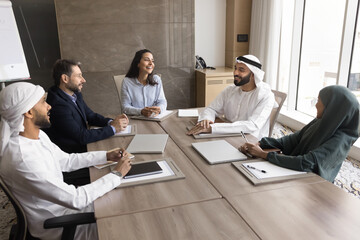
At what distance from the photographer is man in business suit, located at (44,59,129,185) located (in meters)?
2.35

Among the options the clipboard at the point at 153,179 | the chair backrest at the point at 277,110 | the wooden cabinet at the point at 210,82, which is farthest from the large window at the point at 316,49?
the clipboard at the point at 153,179

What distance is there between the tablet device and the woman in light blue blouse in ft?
5.01

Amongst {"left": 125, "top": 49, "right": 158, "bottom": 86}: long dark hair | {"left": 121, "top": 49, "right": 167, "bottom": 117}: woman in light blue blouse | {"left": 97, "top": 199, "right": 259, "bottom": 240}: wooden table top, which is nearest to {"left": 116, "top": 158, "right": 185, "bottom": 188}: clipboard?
{"left": 97, "top": 199, "right": 259, "bottom": 240}: wooden table top

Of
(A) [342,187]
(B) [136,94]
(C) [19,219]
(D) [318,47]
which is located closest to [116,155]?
(C) [19,219]

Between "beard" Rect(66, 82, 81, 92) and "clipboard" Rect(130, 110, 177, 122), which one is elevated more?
"beard" Rect(66, 82, 81, 92)

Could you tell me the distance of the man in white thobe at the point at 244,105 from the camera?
247cm

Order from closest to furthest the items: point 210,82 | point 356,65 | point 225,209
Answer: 1. point 225,209
2. point 356,65
3. point 210,82

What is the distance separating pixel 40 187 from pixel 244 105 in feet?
6.54

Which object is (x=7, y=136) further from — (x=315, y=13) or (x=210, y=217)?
(x=315, y=13)

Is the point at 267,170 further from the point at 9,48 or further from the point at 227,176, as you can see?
the point at 9,48

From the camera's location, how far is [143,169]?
1765mm

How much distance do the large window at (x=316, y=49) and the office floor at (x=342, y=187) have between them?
3.42ft

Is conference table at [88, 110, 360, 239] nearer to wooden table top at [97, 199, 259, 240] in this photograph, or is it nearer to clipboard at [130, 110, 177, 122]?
wooden table top at [97, 199, 259, 240]

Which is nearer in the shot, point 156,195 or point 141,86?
point 156,195
